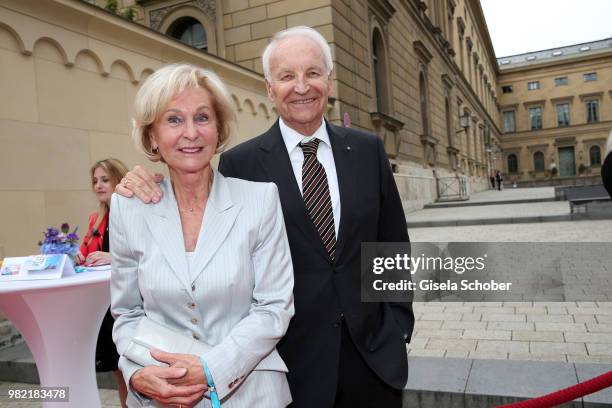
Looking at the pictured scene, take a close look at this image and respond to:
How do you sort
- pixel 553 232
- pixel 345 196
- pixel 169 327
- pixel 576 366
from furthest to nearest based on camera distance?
pixel 553 232
pixel 576 366
pixel 345 196
pixel 169 327

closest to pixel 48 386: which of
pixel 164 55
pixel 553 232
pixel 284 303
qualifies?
pixel 284 303

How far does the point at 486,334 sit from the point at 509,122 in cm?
6700

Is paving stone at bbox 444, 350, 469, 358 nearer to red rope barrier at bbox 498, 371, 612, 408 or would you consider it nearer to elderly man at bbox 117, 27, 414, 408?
elderly man at bbox 117, 27, 414, 408

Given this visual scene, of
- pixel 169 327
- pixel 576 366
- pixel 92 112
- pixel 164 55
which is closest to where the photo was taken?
pixel 169 327

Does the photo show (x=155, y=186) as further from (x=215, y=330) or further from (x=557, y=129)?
(x=557, y=129)

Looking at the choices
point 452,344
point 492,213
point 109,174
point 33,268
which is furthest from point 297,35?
point 492,213

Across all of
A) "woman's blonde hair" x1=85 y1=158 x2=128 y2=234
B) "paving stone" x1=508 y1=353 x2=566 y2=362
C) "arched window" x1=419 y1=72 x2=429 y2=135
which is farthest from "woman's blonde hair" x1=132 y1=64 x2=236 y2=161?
"arched window" x1=419 y1=72 x2=429 y2=135

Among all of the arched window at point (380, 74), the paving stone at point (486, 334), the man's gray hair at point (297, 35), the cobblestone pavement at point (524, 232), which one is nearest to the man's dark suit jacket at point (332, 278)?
the man's gray hair at point (297, 35)

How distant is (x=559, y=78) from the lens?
63.2 meters

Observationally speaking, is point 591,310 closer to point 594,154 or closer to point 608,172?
point 608,172

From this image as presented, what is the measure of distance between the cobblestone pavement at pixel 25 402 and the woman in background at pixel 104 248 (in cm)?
24

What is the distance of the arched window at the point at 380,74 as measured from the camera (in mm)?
16312

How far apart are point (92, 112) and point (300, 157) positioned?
181 inches

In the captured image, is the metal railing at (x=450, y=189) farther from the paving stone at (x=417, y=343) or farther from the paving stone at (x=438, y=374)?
the paving stone at (x=438, y=374)
